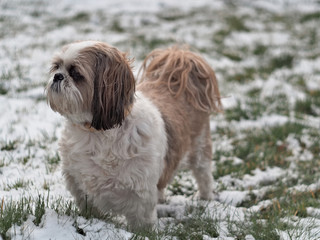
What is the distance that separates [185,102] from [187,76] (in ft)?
0.83

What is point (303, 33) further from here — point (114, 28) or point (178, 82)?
point (178, 82)

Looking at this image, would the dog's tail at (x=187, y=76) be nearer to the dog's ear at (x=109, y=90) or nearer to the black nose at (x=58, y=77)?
the dog's ear at (x=109, y=90)

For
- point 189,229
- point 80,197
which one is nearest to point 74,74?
point 80,197

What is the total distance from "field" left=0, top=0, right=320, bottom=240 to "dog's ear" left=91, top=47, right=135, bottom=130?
712 millimetres

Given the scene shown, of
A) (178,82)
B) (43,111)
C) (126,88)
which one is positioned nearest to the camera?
(126,88)

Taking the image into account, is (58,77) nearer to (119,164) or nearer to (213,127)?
(119,164)

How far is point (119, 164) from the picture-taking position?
3.07 m

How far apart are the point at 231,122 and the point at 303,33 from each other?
24.1 feet

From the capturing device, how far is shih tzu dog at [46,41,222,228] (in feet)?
9.35

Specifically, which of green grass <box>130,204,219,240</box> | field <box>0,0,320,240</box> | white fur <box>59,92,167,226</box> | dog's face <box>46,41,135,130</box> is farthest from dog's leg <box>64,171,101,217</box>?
dog's face <box>46,41,135,130</box>

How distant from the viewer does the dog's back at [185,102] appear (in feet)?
12.3

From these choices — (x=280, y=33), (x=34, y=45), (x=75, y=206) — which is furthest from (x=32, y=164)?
(x=280, y=33)

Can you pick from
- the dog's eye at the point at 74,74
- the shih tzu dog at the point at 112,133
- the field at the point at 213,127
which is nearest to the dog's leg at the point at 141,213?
the shih tzu dog at the point at 112,133

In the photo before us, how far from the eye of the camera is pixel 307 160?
Answer: 5.30 m
